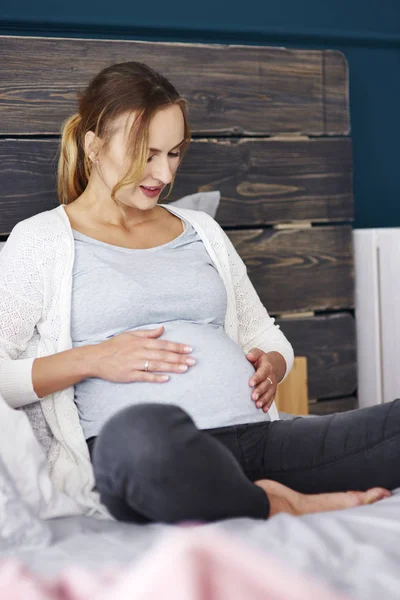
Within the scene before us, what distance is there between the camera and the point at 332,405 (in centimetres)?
227

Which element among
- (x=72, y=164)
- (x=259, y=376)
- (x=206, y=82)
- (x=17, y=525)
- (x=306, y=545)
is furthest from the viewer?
(x=206, y=82)

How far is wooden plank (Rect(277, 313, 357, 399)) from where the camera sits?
2.20 m

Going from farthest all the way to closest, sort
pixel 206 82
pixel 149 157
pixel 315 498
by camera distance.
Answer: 1. pixel 206 82
2. pixel 149 157
3. pixel 315 498

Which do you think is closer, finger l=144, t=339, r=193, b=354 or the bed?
finger l=144, t=339, r=193, b=354

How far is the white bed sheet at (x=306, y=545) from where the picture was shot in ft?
2.67

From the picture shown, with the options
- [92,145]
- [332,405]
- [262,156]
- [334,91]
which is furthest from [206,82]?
[332,405]

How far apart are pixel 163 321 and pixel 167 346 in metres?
0.12

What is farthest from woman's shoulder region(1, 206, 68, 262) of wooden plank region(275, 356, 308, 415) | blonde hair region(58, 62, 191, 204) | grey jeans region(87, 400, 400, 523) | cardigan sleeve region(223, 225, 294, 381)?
wooden plank region(275, 356, 308, 415)

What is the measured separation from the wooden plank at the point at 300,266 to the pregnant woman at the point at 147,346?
1.61ft

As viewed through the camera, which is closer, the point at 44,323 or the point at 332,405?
the point at 44,323

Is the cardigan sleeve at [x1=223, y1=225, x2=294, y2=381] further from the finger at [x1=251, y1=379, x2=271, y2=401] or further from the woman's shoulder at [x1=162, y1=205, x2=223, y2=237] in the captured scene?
the finger at [x1=251, y1=379, x2=271, y2=401]

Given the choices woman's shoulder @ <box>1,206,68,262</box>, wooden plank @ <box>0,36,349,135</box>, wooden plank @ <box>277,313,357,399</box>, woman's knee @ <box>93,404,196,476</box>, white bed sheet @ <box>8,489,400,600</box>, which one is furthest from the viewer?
wooden plank @ <box>277,313,357,399</box>

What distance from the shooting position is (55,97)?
1.90 m

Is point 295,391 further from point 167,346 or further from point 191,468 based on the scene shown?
point 191,468
